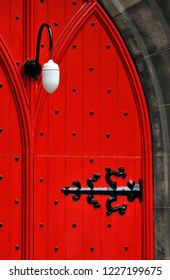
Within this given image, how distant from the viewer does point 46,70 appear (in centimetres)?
511

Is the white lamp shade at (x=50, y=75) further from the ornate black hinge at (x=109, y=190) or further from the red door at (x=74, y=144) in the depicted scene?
the ornate black hinge at (x=109, y=190)

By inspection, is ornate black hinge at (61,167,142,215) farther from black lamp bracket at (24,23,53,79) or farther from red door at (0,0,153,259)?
black lamp bracket at (24,23,53,79)

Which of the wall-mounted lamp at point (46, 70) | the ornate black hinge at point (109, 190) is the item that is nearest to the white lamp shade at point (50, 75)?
the wall-mounted lamp at point (46, 70)

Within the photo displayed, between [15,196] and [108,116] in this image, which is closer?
[15,196]

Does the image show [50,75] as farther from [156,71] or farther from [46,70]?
[156,71]

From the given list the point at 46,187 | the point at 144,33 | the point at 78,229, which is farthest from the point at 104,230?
the point at 144,33

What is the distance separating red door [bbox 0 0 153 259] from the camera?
5480 mm

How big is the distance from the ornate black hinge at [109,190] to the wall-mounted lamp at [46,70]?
3.01 feet

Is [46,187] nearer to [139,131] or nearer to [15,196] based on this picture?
[15,196]

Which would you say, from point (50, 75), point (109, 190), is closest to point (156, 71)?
point (109, 190)

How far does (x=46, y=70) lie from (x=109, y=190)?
1.26 m

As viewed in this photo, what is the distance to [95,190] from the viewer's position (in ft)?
18.9

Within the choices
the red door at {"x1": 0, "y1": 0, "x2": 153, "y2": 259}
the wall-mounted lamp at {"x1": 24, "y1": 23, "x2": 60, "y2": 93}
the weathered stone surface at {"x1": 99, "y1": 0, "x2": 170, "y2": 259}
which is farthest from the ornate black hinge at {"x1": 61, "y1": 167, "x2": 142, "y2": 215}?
the wall-mounted lamp at {"x1": 24, "y1": 23, "x2": 60, "y2": 93}

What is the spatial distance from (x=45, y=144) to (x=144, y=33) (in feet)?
4.16
